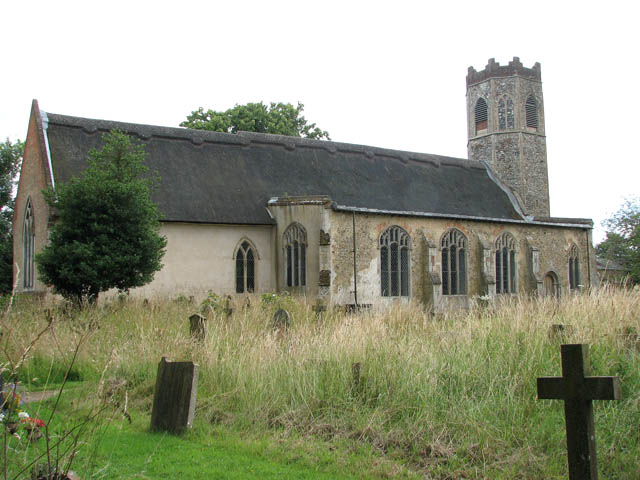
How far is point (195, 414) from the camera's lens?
784 cm

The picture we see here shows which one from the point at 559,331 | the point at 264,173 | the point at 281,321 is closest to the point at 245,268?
the point at 264,173

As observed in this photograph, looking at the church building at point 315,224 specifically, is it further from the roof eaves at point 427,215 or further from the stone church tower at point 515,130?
the stone church tower at point 515,130

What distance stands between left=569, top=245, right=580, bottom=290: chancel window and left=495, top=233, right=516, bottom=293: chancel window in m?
3.48

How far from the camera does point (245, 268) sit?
24.4 meters

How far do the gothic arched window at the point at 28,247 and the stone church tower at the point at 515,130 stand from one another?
23887 mm

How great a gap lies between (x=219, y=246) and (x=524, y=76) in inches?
863

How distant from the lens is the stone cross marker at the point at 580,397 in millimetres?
4605

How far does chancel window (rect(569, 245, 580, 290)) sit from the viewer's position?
29.8 metres

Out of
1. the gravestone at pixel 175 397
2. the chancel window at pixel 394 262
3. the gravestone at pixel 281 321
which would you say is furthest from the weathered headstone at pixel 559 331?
the chancel window at pixel 394 262

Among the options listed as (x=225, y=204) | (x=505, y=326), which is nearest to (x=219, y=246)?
(x=225, y=204)

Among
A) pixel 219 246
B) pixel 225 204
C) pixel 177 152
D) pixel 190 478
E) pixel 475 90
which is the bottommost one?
pixel 190 478

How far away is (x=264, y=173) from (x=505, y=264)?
11.3 metres

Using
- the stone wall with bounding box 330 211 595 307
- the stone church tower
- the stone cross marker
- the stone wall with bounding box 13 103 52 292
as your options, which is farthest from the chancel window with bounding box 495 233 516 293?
the stone cross marker

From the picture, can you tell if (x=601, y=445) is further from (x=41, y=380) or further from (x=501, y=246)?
(x=501, y=246)
